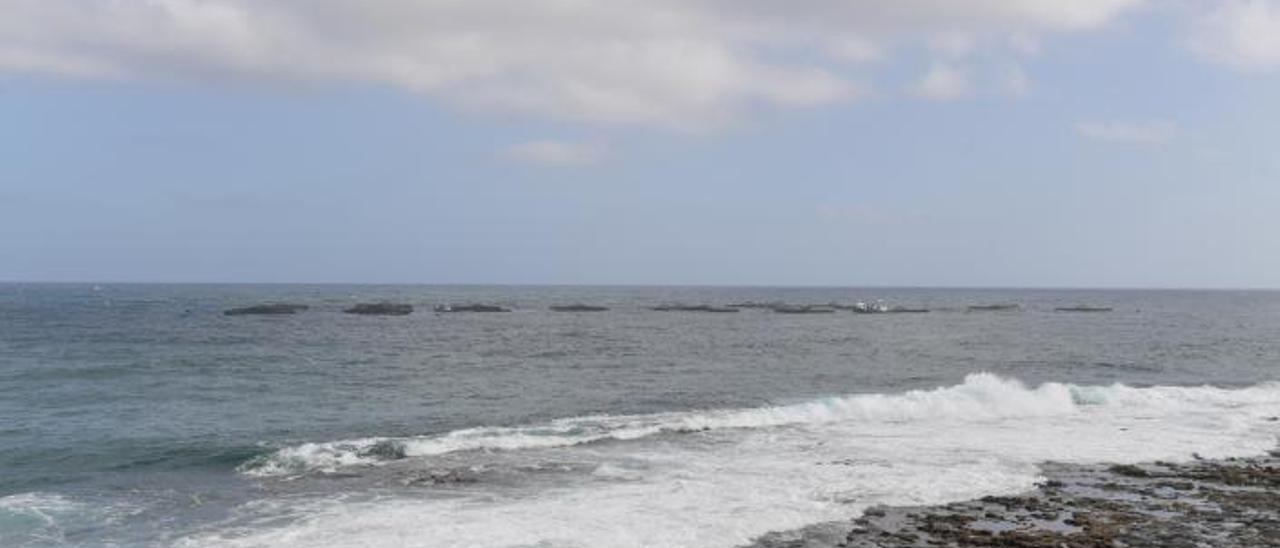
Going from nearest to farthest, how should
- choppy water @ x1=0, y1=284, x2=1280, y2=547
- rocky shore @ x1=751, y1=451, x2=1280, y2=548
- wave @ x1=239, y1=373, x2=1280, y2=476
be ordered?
1. rocky shore @ x1=751, y1=451, x2=1280, y2=548
2. choppy water @ x1=0, y1=284, x2=1280, y2=547
3. wave @ x1=239, y1=373, x2=1280, y2=476

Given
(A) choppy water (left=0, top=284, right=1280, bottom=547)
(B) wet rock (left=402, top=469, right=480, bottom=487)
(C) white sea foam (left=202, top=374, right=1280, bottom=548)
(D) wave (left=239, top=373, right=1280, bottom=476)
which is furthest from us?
(D) wave (left=239, top=373, right=1280, bottom=476)

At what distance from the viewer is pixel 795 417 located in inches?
1299

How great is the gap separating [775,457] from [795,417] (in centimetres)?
798

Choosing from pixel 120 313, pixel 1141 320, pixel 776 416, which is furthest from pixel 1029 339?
pixel 120 313

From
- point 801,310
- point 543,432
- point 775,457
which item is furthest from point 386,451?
point 801,310

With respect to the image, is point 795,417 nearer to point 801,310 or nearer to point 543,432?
point 543,432

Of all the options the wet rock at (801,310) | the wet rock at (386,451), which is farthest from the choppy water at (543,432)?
the wet rock at (801,310)

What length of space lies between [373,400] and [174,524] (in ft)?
58.7

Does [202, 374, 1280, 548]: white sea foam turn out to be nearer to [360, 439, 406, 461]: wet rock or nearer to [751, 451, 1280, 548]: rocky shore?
[360, 439, 406, 461]: wet rock

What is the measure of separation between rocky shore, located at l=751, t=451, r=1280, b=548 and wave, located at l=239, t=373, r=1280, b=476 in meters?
10.7

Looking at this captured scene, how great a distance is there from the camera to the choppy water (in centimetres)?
1875

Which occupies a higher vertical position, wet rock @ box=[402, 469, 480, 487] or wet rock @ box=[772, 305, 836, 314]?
wet rock @ box=[772, 305, 836, 314]

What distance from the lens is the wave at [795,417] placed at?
25.3 metres

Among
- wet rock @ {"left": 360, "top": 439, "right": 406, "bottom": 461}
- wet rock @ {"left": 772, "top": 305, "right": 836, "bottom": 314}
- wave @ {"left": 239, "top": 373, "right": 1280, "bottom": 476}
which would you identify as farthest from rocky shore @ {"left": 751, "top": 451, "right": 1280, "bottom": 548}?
wet rock @ {"left": 772, "top": 305, "right": 836, "bottom": 314}
